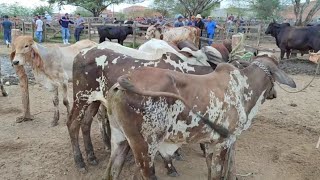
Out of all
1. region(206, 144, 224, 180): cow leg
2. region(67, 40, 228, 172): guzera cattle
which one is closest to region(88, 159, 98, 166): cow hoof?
region(67, 40, 228, 172): guzera cattle

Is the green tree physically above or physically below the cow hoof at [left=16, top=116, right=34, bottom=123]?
above

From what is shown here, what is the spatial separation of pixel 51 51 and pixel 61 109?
147 centimetres

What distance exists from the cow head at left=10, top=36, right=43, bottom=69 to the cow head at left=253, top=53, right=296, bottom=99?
3913mm

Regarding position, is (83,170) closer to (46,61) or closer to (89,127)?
(89,127)

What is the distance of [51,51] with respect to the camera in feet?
20.8

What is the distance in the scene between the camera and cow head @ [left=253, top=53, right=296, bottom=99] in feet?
12.5

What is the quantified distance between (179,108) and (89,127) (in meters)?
1.85

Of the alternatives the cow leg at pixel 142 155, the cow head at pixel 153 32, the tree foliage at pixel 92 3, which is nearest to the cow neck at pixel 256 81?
A: the cow leg at pixel 142 155

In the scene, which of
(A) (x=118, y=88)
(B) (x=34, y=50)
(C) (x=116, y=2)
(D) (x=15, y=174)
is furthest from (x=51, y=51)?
(C) (x=116, y=2)

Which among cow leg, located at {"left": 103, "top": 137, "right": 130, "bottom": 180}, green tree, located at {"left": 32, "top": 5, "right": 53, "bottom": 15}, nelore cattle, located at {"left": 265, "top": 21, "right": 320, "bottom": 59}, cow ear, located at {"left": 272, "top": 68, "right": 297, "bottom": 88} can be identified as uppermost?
green tree, located at {"left": 32, "top": 5, "right": 53, "bottom": 15}

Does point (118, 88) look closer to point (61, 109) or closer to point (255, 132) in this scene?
point (255, 132)

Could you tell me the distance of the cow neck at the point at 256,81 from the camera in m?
3.78

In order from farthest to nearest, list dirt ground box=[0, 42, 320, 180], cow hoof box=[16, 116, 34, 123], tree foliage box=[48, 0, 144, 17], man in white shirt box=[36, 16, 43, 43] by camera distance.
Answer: tree foliage box=[48, 0, 144, 17] → man in white shirt box=[36, 16, 43, 43] → cow hoof box=[16, 116, 34, 123] → dirt ground box=[0, 42, 320, 180]

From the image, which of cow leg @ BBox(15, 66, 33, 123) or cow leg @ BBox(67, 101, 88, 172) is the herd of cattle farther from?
cow leg @ BBox(15, 66, 33, 123)
